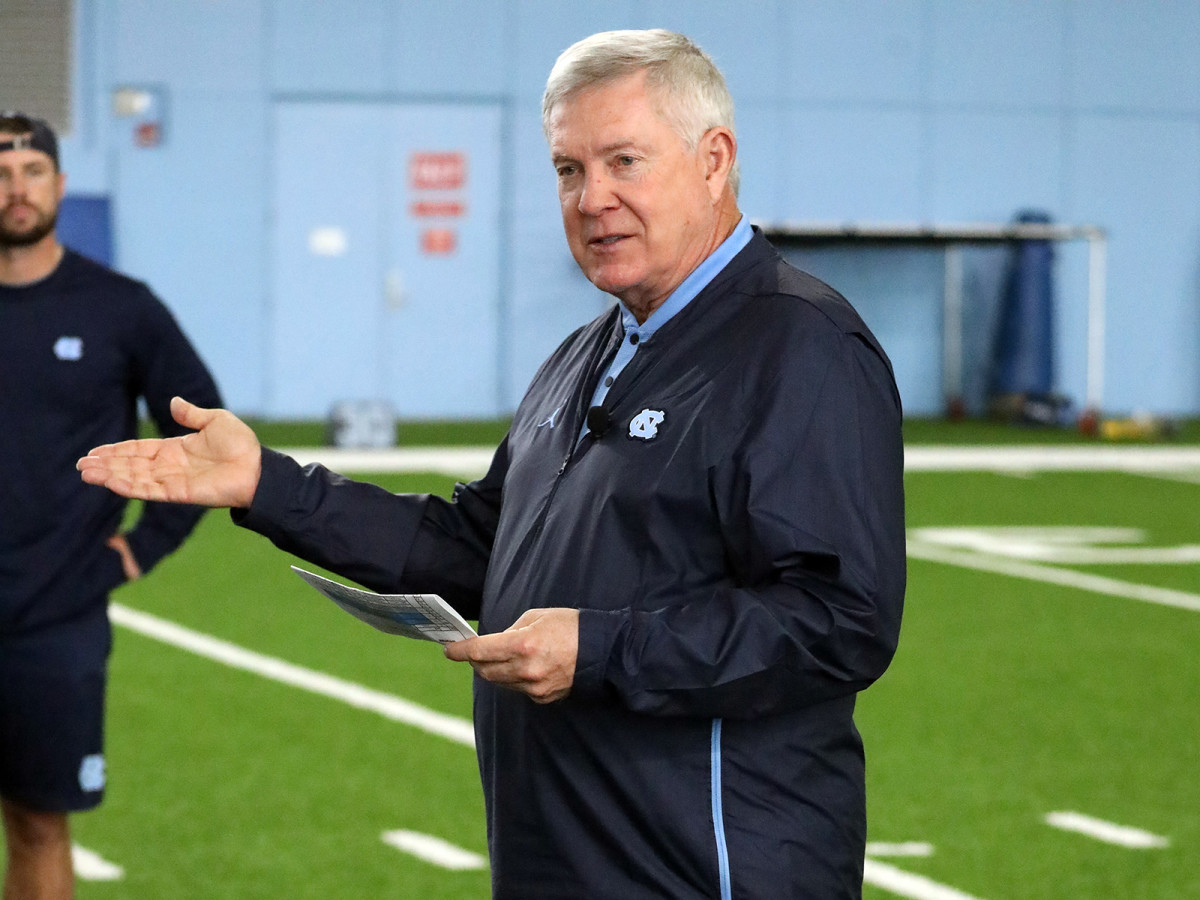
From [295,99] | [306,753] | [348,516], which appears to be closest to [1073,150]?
[295,99]

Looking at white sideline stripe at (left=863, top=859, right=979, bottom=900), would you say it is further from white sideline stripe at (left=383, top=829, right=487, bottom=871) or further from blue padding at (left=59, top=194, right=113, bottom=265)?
blue padding at (left=59, top=194, right=113, bottom=265)

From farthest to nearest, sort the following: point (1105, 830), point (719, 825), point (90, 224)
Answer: point (90, 224), point (1105, 830), point (719, 825)

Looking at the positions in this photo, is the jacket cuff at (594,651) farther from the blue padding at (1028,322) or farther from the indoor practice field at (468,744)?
the blue padding at (1028,322)

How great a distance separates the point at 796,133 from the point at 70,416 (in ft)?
54.2

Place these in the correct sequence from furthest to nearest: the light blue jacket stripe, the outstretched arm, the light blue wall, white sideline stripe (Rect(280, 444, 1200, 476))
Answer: the light blue wall < white sideline stripe (Rect(280, 444, 1200, 476)) < the outstretched arm < the light blue jacket stripe

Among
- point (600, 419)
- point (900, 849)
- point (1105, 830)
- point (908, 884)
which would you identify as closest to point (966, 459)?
point (1105, 830)

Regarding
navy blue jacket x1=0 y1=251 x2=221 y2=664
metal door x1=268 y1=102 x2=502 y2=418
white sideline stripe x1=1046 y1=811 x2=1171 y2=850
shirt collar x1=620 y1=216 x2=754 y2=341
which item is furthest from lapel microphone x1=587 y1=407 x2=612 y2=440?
metal door x1=268 y1=102 x2=502 y2=418

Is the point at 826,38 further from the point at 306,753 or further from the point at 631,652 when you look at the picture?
the point at 631,652

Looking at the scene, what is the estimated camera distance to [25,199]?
14.4ft

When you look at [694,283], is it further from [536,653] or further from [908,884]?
[908,884]

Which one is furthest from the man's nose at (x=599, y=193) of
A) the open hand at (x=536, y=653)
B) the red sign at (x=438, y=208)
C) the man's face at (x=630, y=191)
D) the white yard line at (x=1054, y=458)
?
the red sign at (x=438, y=208)

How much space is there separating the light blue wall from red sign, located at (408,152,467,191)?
559 mm

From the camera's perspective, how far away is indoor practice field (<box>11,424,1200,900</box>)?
5340 millimetres

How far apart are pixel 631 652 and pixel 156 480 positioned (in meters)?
0.93
